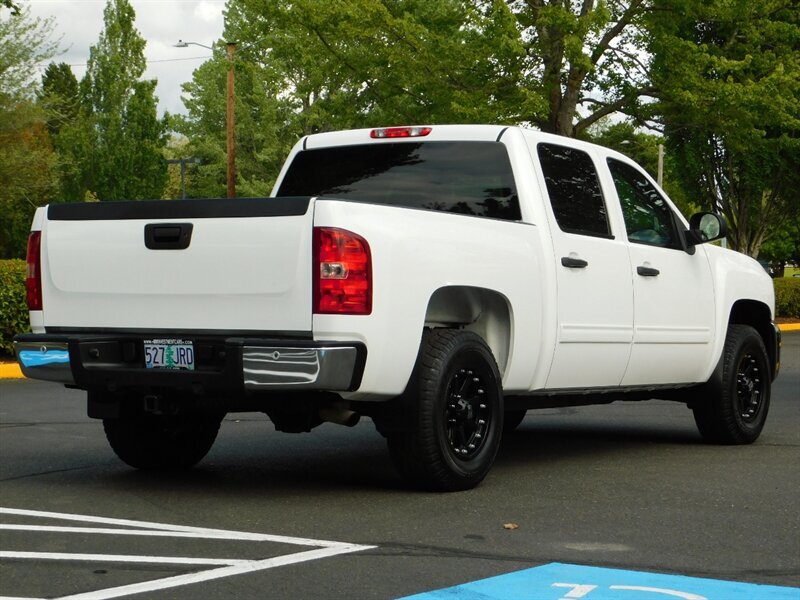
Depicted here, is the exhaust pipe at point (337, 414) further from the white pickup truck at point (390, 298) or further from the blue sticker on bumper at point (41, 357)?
the blue sticker on bumper at point (41, 357)

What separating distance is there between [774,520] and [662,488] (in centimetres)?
108

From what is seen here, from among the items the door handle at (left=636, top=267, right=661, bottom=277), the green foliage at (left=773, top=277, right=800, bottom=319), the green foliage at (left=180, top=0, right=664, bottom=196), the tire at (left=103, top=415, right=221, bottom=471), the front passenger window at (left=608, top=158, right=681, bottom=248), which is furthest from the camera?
the green foliage at (left=773, top=277, right=800, bottom=319)

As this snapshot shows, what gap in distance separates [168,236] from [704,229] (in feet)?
13.5

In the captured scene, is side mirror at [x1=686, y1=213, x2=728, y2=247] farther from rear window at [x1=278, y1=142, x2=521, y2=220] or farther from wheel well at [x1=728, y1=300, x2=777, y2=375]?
rear window at [x1=278, y1=142, x2=521, y2=220]

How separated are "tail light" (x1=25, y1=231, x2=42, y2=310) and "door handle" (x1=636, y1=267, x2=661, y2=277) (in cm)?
367

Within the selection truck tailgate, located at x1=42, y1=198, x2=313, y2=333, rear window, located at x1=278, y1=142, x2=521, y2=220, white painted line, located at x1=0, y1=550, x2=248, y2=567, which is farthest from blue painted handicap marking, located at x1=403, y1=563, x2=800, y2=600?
rear window, located at x1=278, y1=142, x2=521, y2=220

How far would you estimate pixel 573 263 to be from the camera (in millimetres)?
8086

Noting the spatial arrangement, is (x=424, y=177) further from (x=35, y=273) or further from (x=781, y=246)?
(x=781, y=246)

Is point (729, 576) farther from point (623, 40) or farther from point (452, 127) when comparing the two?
point (623, 40)

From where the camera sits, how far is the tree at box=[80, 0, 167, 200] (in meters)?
59.2

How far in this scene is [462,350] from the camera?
23.9 ft

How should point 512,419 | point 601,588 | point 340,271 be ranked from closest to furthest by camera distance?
point 601,588 < point 340,271 < point 512,419

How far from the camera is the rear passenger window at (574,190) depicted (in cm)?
833

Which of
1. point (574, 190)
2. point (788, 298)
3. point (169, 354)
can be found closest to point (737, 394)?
point (574, 190)
